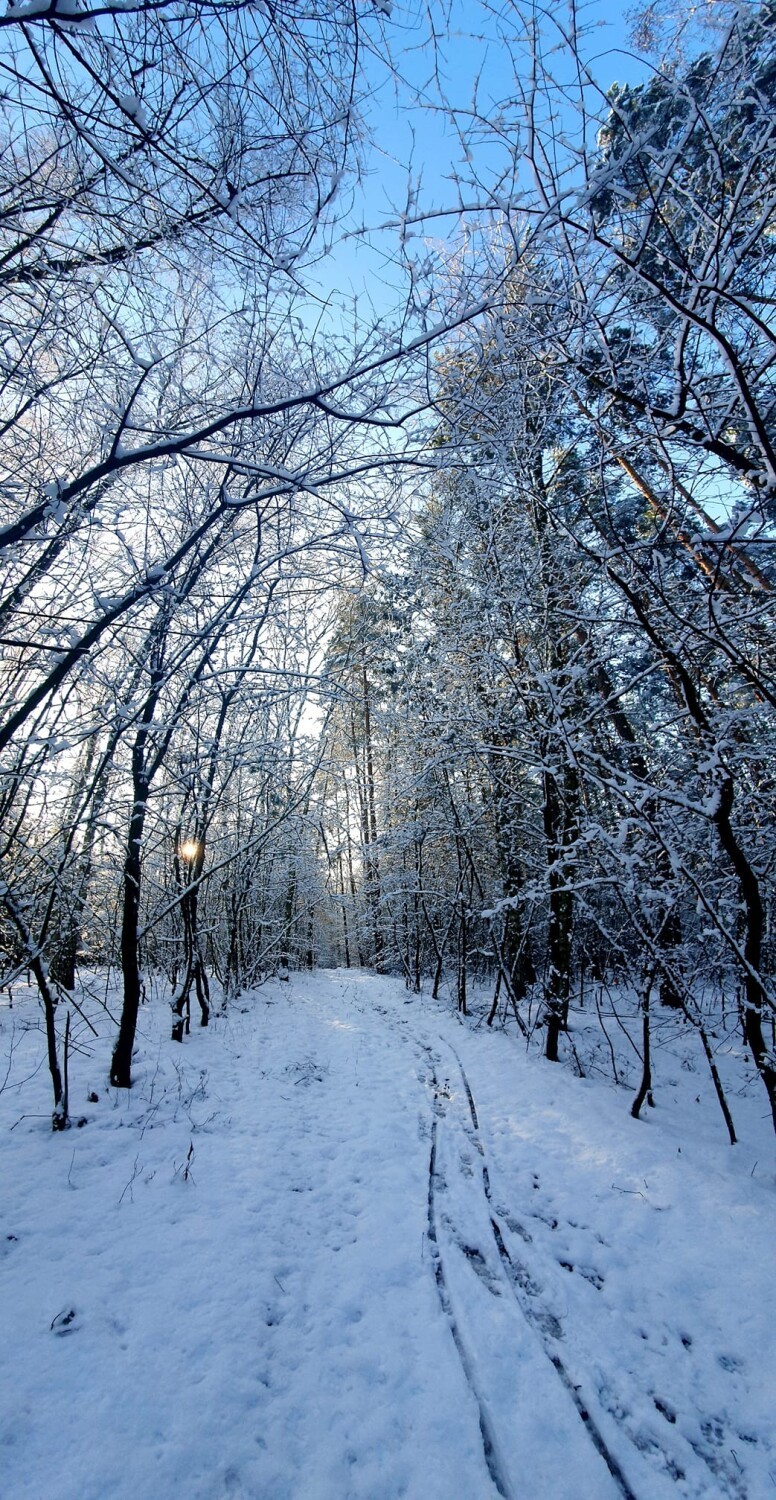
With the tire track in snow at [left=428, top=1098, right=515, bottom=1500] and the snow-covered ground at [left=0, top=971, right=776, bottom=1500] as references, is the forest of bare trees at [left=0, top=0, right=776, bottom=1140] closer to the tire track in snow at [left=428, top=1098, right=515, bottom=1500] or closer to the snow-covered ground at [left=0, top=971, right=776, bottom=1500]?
the snow-covered ground at [left=0, top=971, right=776, bottom=1500]

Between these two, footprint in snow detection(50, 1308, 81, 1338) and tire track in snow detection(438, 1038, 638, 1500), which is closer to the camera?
tire track in snow detection(438, 1038, 638, 1500)

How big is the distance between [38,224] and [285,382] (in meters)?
1.46

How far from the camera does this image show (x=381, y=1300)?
3061 millimetres

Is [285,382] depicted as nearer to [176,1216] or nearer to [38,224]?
[38,224]

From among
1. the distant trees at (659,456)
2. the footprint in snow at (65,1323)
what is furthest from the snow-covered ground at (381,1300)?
the distant trees at (659,456)

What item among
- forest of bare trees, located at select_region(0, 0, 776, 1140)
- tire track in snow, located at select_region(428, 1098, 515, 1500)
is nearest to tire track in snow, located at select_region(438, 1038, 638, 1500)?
tire track in snow, located at select_region(428, 1098, 515, 1500)

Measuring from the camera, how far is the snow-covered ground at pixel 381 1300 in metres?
2.20

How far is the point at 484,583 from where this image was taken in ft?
24.7

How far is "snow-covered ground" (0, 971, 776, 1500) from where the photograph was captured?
2197 mm

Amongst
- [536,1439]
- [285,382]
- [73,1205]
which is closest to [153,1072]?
[73,1205]

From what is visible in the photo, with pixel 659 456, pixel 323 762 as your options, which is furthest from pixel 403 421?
pixel 323 762

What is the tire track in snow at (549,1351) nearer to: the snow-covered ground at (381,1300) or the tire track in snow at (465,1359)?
the snow-covered ground at (381,1300)

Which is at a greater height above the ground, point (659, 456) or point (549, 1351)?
point (659, 456)

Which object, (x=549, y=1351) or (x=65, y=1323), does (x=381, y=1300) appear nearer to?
(x=549, y=1351)
